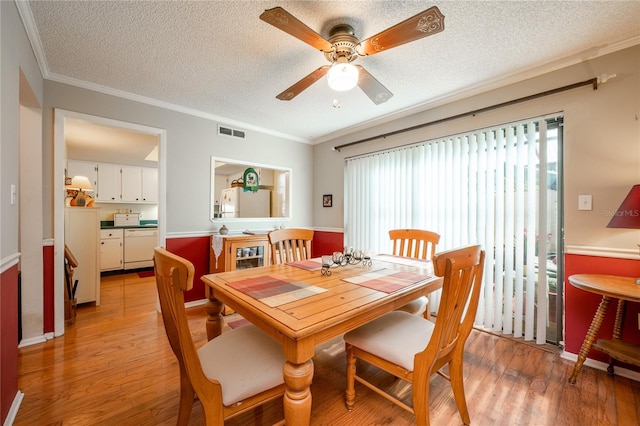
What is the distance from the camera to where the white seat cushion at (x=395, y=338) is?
1.32 meters

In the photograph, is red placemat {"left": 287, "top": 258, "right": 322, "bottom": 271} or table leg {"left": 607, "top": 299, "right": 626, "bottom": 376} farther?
red placemat {"left": 287, "top": 258, "right": 322, "bottom": 271}

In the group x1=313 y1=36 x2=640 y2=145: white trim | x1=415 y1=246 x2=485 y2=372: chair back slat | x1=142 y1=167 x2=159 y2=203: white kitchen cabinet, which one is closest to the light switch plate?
x1=313 y1=36 x2=640 y2=145: white trim

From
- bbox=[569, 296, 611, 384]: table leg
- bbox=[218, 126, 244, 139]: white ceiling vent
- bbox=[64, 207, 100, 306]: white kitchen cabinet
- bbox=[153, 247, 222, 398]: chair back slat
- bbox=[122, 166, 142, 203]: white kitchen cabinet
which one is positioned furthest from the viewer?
bbox=[122, 166, 142, 203]: white kitchen cabinet

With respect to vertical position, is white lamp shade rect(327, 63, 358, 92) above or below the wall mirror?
above

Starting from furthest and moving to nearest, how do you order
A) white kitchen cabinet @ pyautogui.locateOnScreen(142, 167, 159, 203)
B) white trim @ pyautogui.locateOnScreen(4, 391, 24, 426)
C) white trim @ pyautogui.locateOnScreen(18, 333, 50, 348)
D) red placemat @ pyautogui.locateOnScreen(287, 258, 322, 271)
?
white kitchen cabinet @ pyautogui.locateOnScreen(142, 167, 159, 203)
white trim @ pyautogui.locateOnScreen(18, 333, 50, 348)
red placemat @ pyautogui.locateOnScreen(287, 258, 322, 271)
white trim @ pyautogui.locateOnScreen(4, 391, 24, 426)

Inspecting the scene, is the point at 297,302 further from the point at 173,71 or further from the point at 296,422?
the point at 173,71

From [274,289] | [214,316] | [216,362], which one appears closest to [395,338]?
[274,289]

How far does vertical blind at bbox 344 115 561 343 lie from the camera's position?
2244 mm

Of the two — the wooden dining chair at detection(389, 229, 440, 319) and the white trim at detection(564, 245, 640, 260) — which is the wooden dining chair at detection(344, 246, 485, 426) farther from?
the white trim at detection(564, 245, 640, 260)

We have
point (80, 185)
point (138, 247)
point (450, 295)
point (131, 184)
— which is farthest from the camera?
point (131, 184)

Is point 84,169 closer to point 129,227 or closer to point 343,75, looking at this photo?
point 129,227

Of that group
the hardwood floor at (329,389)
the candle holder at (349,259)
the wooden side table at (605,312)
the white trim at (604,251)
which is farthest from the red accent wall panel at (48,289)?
the white trim at (604,251)

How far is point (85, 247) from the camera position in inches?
123

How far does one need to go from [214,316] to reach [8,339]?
1.10 meters
